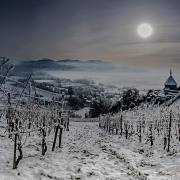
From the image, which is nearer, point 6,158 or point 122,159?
point 6,158

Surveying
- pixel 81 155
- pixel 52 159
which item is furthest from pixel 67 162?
pixel 81 155

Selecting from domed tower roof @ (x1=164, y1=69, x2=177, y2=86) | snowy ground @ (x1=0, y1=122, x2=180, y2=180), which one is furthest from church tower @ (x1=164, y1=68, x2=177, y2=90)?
snowy ground @ (x1=0, y1=122, x2=180, y2=180)

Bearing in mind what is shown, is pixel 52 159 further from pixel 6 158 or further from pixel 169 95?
pixel 169 95

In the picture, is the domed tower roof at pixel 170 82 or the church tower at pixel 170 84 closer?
the church tower at pixel 170 84

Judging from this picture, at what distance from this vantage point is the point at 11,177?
72.7 feet

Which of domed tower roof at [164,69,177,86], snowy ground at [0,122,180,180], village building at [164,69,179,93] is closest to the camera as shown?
snowy ground at [0,122,180,180]

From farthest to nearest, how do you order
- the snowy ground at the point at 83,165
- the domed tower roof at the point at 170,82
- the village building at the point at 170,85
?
the domed tower roof at the point at 170,82 < the village building at the point at 170,85 < the snowy ground at the point at 83,165

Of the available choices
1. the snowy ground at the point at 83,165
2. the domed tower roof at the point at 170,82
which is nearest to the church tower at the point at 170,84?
the domed tower roof at the point at 170,82

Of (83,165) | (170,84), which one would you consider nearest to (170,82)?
(170,84)

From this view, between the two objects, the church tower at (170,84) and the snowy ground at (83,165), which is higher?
the church tower at (170,84)

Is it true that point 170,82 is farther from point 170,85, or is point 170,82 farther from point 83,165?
point 83,165

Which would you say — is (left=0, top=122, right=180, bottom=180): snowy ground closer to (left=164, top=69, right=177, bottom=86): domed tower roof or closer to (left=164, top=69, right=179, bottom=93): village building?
(left=164, top=69, right=179, bottom=93): village building

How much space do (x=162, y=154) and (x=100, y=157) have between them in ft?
31.3

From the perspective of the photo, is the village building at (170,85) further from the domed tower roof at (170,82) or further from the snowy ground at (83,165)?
the snowy ground at (83,165)
